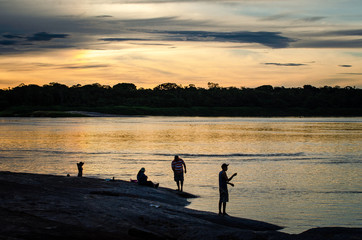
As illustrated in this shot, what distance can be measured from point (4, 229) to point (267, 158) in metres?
38.3

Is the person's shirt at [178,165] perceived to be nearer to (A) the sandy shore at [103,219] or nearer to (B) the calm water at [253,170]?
(B) the calm water at [253,170]

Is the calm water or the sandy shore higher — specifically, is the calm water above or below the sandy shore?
below

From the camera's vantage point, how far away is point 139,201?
21547 millimetres

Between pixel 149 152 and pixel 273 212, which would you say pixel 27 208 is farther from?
pixel 149 152

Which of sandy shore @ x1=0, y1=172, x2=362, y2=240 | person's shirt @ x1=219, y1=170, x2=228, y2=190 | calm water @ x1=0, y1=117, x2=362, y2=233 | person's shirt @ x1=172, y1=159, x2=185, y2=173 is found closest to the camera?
sandy shore @ x1=0, y1=172, x2=362, y2=240

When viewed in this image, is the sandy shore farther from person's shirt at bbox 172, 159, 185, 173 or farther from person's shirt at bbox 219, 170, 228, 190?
person's shirt at bbox 172, 159, 185, 173

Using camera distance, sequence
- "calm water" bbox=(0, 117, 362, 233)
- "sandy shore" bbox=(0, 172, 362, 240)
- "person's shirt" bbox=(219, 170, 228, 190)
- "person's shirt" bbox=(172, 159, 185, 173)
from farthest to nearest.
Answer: "person's shirt" bbox=(172, 159, 185, 173), "calm water" bbox=(0, 117, 362, 233), "person's shirt" bbox=(219, 170, 228, 190), "sandy shore" bbox=(0, 172, 362, 240)

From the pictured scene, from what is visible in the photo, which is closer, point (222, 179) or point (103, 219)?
point (103, 219)

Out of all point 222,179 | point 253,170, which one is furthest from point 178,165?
point 253,170

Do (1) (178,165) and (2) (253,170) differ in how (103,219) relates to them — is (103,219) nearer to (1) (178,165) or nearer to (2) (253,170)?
(1) (178,165)

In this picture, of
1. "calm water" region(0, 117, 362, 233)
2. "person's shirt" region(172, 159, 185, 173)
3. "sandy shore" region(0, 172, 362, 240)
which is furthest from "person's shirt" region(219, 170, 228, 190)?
"person's shirt" region(172, 159, 185, 173)

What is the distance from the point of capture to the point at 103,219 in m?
17.2

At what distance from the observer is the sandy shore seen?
15424 millimetres

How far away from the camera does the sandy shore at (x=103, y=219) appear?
15.4m
